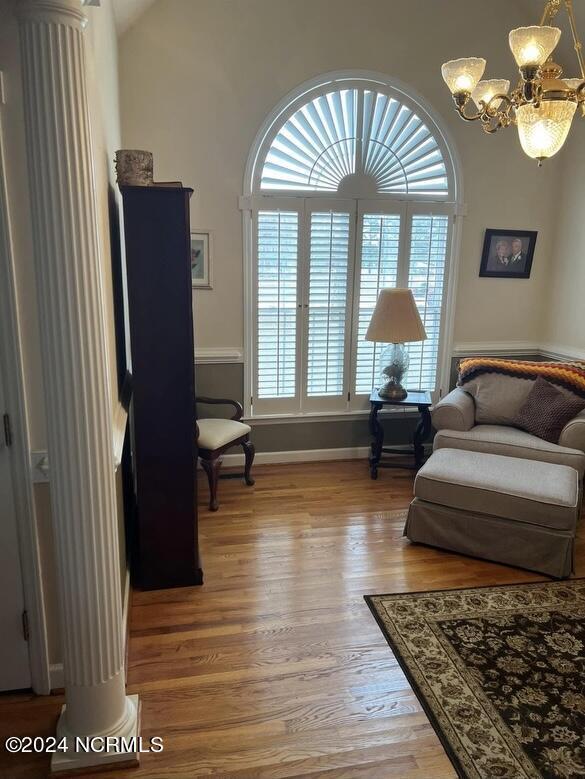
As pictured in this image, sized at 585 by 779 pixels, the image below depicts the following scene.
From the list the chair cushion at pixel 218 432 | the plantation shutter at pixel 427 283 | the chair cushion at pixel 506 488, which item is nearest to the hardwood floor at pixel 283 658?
the chair cushion at pixel 506 488

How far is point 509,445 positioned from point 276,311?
1.90 metres

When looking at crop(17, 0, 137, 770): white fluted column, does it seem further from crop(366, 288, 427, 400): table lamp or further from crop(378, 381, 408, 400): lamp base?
crop(378, 381, 408, 400): lamp base

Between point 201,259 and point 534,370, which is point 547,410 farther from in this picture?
point 201,259

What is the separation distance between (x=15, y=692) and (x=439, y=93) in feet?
14.8

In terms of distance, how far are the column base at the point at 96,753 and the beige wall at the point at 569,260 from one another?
4.03m

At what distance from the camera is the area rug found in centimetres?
196

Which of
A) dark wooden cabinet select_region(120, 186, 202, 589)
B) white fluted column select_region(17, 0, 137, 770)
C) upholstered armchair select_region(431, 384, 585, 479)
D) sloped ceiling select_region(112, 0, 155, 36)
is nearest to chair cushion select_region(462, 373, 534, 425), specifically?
upholstered armchair select_region(431, 384, 585, 479)

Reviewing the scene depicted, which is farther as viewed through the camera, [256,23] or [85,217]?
[256,23]

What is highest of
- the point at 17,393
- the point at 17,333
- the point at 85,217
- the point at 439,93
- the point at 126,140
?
the point at 439,93

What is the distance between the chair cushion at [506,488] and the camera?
3.03 m

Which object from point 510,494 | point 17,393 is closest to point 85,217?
point 17,393

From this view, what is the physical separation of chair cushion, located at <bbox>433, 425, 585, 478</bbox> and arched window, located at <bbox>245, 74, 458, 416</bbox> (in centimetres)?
99

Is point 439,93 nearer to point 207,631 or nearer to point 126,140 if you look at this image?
point 126,140

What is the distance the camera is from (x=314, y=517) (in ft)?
12.2
